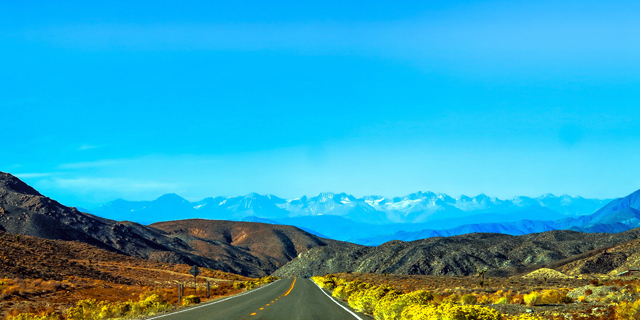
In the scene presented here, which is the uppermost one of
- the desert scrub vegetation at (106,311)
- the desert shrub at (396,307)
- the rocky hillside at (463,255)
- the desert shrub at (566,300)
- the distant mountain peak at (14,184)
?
the distant mountain peak at (14,184)

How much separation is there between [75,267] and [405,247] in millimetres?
84229

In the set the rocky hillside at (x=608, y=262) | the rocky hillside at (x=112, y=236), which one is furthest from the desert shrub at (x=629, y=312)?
the rocky hillside at (x=112, y=236)

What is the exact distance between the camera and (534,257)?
4075 inches

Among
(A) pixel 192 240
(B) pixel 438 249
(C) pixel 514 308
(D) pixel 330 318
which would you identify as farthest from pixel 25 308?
(A) pixel 192 240

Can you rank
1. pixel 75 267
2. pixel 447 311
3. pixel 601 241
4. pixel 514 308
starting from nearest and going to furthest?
pixel 447 311
pixel 514 308
pixel 75 267
pixel 601 241

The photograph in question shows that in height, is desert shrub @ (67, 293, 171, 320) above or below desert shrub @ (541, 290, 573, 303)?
above

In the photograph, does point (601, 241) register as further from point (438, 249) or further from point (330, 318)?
point (330, 318)

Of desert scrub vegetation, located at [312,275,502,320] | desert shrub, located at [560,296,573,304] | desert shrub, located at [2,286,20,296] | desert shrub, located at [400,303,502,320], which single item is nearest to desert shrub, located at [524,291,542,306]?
desert shrub, located at [560,296,573,304]

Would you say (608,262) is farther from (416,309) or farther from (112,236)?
(112,236)

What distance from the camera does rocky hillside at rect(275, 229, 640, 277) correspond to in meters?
99.8

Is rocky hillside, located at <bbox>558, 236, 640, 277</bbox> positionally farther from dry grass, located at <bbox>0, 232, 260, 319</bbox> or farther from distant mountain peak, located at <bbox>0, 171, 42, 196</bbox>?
distant mountain peak, located at <bbox>0, 171, 42, 196</bbox>

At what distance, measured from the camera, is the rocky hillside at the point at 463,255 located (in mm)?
99812

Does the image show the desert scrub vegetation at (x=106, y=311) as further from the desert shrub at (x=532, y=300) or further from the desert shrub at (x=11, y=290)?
the desert shrub at (x=532, y=300)

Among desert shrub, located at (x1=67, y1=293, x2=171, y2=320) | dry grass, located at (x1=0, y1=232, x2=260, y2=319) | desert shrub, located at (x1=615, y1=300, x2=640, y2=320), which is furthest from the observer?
dry grass, located at (x1=0, y1=232, x2=260, y2=319)
